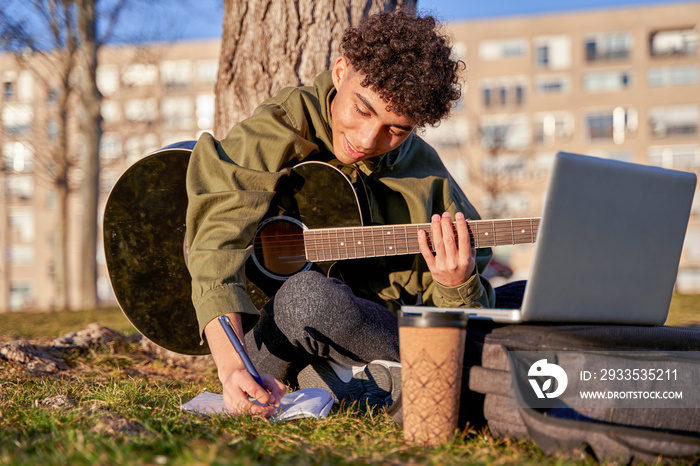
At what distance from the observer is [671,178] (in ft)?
6.03

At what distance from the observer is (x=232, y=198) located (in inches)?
89.7

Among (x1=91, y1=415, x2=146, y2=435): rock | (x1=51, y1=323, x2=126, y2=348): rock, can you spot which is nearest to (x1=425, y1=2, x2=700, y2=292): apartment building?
(x1=51, y1=323, x2=126, y2=348): rock

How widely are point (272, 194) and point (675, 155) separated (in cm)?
3303

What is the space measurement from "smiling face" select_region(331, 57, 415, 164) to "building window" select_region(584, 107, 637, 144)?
104ft

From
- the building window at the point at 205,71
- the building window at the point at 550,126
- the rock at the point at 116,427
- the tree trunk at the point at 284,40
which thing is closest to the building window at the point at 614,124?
the building window at the point at 550,126

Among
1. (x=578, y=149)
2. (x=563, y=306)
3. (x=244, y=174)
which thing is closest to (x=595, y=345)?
(x=563, y=306)

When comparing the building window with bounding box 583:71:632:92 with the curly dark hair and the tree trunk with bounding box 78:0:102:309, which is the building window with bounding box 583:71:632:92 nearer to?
the tree trunk with bounding box 78:0:102:309

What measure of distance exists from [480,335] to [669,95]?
33.6 meters

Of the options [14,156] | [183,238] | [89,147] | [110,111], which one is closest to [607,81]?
[110,111]

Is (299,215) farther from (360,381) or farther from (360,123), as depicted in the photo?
(360,381)

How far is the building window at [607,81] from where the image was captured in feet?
103

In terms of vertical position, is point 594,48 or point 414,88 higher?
point 594,48

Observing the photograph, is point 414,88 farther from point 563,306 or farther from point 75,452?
point 75,452

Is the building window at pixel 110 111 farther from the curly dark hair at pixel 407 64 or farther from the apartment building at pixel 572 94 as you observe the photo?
the curly dark hair at pixel 407 64
